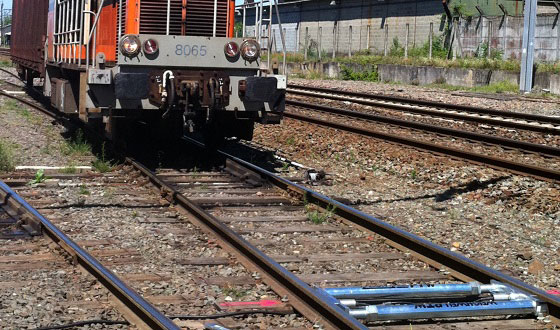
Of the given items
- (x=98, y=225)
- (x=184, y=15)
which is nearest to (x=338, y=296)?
(x=98, y=225)

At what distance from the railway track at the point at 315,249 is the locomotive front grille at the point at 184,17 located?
2.10 meters

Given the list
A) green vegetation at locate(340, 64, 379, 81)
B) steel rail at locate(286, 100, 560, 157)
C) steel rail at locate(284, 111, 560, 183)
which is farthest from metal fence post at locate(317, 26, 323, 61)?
steel rail at locate(284, 111, 560, 183)

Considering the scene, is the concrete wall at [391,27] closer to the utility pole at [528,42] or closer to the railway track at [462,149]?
the utility pole at [528,42]

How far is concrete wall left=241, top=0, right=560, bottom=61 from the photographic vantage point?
32.4 meters

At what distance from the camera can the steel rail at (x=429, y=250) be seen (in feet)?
18.6

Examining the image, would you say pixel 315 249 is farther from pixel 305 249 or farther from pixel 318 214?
pixel 318 214

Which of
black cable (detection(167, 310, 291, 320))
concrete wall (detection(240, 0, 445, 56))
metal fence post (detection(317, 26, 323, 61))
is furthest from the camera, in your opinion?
metal fence post (detection(317, 26, 323, 61))

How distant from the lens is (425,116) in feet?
56.6

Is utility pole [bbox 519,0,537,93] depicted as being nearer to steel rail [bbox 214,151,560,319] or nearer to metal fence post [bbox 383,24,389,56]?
metal fence post [bbox 383,24,389,56]

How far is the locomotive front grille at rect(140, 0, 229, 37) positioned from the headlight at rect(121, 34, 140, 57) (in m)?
0.56

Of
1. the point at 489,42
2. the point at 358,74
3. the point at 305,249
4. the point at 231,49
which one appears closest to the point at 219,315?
the point at 305,249

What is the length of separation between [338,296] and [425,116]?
1213 cm

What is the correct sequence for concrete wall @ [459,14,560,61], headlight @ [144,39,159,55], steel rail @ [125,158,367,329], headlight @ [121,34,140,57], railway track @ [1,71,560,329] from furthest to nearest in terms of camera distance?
1. concrete wall @ [459,14,560,61]
2. headlight @ [144,39,159,55]
3. headlight @ [121,34,140,57]
4. railway track @ [1,71,560,329]
5. steel rail @ [125,158,367,329]

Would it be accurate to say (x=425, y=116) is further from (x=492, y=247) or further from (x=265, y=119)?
(x=492, y=247)
